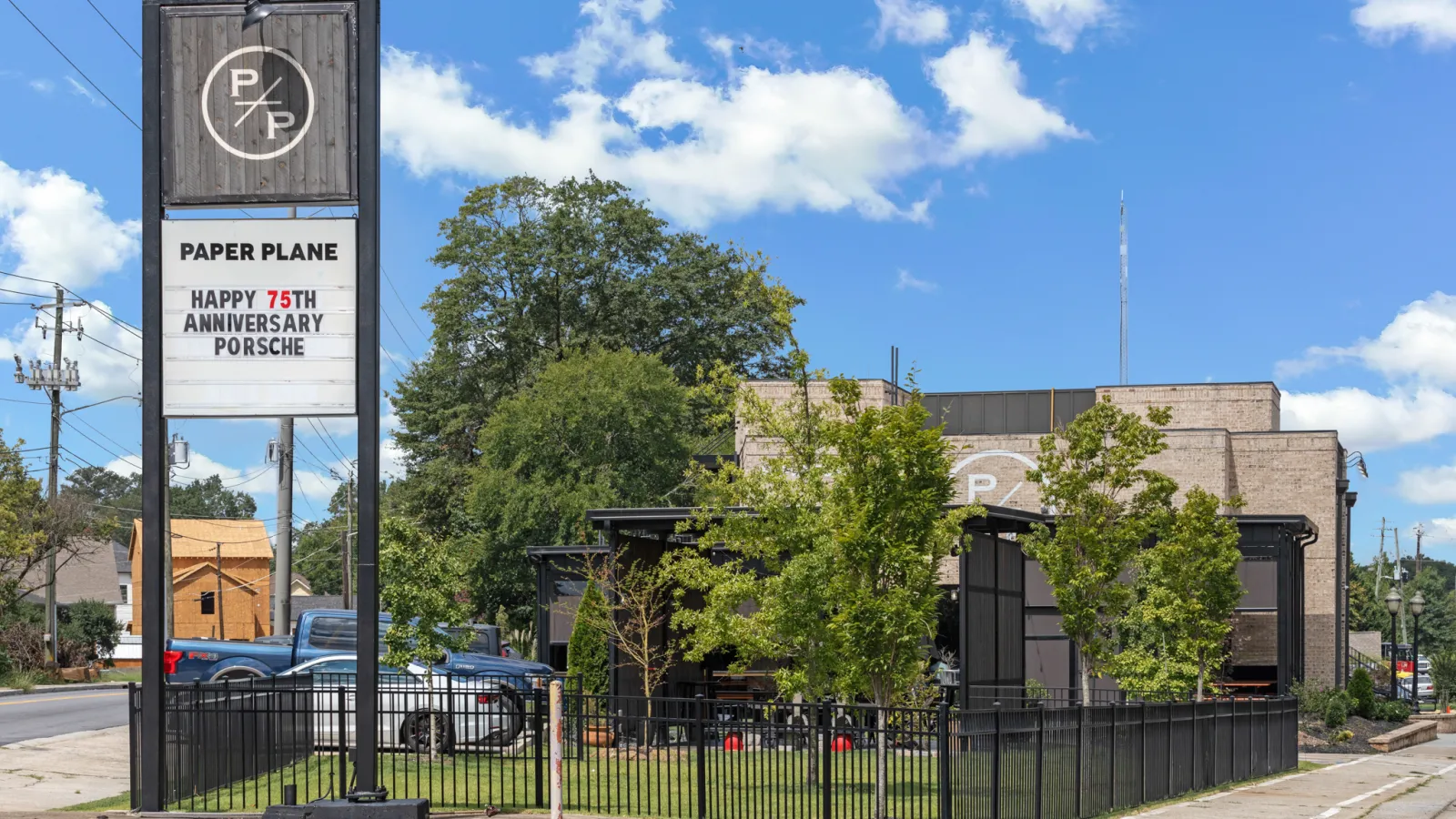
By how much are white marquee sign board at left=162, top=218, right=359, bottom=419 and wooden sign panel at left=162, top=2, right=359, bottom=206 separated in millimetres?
331

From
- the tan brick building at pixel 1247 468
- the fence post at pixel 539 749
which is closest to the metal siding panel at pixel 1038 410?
the tan brick building at pixel 1247 468

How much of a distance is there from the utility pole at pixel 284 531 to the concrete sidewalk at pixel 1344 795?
19875mm

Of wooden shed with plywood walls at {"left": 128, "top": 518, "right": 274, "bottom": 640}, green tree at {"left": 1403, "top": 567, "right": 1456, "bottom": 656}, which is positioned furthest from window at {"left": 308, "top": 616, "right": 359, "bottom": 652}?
green tree at {"left": 1403, "top": 567, "right": 1456, "bottom": 656}

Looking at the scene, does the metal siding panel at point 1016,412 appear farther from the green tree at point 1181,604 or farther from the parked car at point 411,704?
the parked car at point 411,704

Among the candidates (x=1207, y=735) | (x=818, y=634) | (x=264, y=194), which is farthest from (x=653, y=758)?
(x=264, y=194)

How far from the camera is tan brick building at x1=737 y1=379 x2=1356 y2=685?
38.9m

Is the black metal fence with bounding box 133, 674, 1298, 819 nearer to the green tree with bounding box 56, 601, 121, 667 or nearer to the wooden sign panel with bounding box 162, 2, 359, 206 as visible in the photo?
the wooden sign panel with bounding box 162, 2, 359, 206

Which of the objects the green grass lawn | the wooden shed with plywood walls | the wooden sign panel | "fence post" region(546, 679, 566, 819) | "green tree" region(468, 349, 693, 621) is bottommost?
the wooden shed with plywood walls

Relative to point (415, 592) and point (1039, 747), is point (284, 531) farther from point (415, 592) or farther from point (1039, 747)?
point (1039, 747)

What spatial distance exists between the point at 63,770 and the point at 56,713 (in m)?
11.2

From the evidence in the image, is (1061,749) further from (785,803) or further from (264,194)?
(264,194)

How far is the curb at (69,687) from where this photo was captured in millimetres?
37250

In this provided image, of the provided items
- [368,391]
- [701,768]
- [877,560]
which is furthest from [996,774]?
[368,391]

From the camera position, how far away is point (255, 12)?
12789 millimetres
